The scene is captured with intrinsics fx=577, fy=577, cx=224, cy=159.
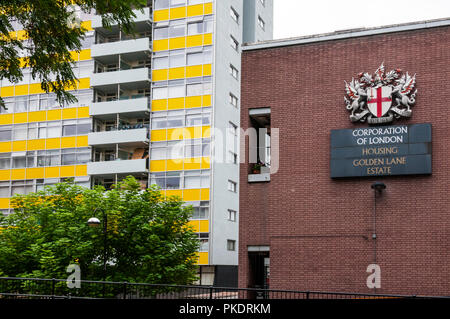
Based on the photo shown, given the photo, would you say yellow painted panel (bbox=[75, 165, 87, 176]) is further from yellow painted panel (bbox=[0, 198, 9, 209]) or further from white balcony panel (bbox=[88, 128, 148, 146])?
yellow painted panel (bbox=[0, 198, 9, 209])

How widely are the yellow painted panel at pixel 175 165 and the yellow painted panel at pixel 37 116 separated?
1456 cm

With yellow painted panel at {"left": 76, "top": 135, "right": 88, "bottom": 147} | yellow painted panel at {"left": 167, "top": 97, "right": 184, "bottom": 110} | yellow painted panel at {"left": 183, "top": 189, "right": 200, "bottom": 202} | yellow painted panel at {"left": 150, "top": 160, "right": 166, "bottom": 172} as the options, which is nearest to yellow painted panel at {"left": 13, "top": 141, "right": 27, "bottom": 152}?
yellow painted panel at {"left": 76, "top": 135, "right": 88, "bottom": 147}

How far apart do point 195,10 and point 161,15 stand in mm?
3498

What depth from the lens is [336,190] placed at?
68.1 feet

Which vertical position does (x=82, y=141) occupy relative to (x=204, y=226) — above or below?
above

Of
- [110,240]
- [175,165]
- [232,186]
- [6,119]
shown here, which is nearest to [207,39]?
[175,165]

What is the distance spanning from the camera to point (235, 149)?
2176 inches

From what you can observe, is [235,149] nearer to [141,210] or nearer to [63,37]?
[141,210]

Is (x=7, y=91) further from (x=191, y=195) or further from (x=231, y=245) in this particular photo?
(x=231, y=245)

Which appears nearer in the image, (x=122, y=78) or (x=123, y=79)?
(x=123, y=79)

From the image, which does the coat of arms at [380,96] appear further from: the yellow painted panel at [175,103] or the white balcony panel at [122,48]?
the white balcony panel at [122,48]

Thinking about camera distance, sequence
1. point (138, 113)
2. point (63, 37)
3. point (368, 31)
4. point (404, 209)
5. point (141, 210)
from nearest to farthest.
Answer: point (63, 37) < point (404, 209) < point (368, 31) < point (141, 210) < point (138, 113)
